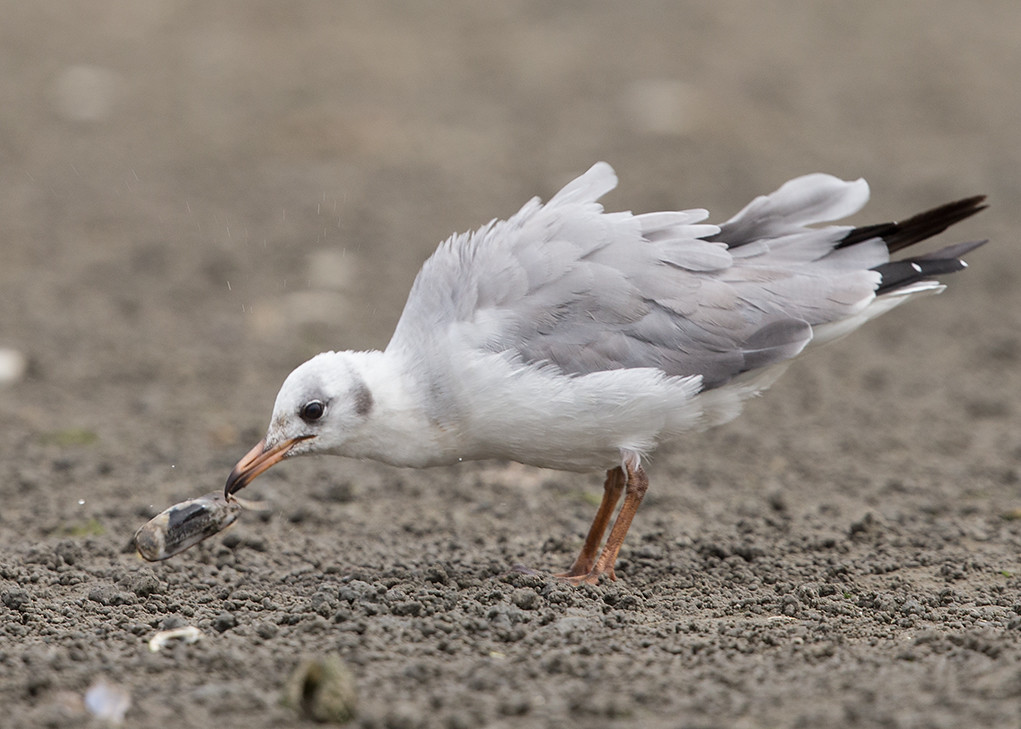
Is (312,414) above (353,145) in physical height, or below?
below

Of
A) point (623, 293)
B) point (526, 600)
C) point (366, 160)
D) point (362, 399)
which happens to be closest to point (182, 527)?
point (362, 399)

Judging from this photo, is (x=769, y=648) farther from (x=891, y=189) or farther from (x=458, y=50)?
(x=458, y=50)

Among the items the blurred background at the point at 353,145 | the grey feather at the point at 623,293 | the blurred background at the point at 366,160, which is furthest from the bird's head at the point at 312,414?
the blurred background at the point at 353,145

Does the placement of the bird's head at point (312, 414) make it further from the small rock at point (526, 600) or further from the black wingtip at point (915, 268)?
the black wingtip at point (915, 268)

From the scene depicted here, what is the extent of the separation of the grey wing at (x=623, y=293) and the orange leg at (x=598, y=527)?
0.77m

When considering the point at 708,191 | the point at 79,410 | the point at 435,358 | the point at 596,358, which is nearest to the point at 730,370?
the point at 596,358

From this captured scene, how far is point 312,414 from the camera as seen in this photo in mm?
5480

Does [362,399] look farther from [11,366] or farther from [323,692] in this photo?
[11,366]

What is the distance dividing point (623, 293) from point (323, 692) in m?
2.37

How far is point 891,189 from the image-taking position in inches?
487

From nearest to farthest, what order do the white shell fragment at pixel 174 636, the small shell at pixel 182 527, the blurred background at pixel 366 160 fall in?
the white shell fragment at pixel 174 636 < the small shell at pixel 182 527 < the blurred background at pixel 366 160

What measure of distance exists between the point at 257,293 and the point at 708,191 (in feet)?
14.2

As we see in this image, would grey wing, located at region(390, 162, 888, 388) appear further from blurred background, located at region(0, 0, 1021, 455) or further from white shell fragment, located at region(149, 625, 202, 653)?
blurred background, located at region(0, 0, 1021, 455)

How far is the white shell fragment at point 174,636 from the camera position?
4613 mm
